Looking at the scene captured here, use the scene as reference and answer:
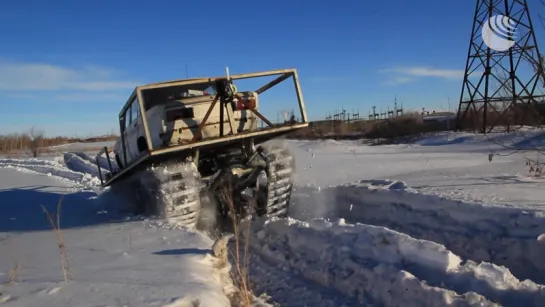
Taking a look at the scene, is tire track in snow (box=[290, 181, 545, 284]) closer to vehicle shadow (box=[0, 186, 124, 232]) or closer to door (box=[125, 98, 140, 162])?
door (box=[125, 98, 140, 162])

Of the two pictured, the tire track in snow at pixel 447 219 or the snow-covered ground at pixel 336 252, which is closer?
the snow-covered ground at pixel 336 252

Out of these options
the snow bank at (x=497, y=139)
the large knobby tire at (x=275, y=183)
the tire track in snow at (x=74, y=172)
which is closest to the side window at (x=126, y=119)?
the large knobby tire at (x=275, y=183)

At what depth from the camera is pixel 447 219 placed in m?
7.47

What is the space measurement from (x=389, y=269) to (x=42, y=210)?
803cm

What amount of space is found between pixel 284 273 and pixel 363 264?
3.27 feet

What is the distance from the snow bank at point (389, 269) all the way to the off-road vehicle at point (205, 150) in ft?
4.36

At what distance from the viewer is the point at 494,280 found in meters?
4.45

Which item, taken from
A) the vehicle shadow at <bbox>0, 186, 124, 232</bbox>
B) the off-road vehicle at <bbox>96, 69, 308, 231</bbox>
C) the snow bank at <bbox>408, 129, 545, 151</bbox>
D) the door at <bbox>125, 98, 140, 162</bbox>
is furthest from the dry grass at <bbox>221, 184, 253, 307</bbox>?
the snow bank at <bbox>408, 129, 545, 151</bbox>

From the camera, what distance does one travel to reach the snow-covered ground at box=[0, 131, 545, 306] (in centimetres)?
436

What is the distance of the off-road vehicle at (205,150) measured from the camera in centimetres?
762

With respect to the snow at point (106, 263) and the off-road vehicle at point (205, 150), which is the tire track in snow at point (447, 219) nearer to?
the off-road vehicle at point (205, 150)

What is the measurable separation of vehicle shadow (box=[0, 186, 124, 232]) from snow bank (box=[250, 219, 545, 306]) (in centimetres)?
404

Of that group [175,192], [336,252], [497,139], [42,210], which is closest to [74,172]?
[42,210]

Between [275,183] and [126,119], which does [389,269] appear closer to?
[275,183]
